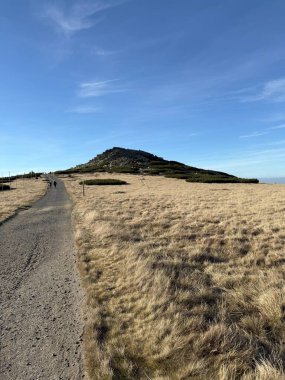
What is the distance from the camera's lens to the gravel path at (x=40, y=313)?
202 inches

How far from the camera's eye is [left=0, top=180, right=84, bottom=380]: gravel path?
512 cm

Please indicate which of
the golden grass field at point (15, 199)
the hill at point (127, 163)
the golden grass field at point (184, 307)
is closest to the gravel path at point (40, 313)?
the golden grass field at point (184, 307)

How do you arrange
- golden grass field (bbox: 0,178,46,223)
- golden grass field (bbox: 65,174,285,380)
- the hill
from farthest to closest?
the hill < golden grass field (bbox: 0,178,46,223) < golden grass field (bbox: 65,174,285,380)

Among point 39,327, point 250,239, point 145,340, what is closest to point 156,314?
point 145,340

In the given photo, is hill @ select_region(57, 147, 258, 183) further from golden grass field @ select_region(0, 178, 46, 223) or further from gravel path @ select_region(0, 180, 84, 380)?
gravel path @ select_region(0, 180, 84, 380)

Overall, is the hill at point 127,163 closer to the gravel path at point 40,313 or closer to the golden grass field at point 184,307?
the golden grass field at point 184,307

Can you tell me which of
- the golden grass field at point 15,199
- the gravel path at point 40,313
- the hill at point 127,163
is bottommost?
the gravel path at point 40,313

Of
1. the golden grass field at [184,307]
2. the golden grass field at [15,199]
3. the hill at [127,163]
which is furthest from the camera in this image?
the hill at [127,163]

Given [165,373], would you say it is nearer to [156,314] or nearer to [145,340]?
[145,340]

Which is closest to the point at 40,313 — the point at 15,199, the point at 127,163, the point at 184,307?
the point at 184,307

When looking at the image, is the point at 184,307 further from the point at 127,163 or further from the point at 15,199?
the point at 127,163

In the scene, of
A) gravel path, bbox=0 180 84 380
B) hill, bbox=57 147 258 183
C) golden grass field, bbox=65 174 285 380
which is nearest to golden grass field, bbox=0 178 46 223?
gravel path, bbox=0 180 84 380

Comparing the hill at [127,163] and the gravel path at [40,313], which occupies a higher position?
the hill at [127,163]

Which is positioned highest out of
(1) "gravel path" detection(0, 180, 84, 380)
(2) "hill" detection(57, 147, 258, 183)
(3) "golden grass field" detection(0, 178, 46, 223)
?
(2) "hill" detection(57, 147, 258, 183)
